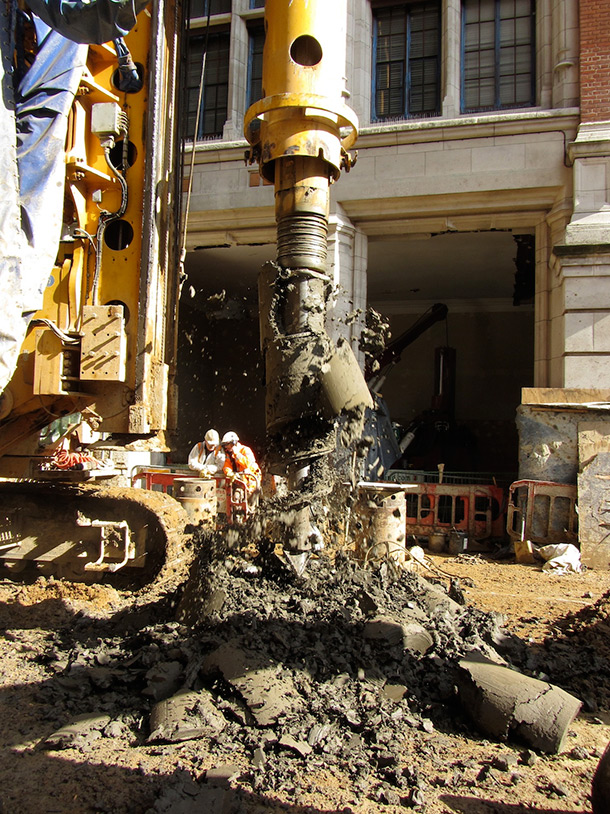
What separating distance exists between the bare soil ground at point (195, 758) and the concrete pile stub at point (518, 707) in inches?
3.1

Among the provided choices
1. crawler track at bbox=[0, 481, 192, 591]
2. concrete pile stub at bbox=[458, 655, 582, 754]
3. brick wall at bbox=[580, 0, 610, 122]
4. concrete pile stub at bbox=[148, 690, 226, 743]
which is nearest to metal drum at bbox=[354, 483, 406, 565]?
crawler track at bbox=[0, 481, 192, 591]

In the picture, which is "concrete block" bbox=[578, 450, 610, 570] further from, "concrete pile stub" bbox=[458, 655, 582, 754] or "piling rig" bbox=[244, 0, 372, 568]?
"piling rig" bbox=[244, 0, 372, 568]

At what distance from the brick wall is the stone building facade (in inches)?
0.7

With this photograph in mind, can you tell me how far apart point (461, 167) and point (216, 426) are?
11.4 metres

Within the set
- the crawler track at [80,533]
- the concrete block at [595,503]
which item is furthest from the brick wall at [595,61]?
the crawler track at [80,533]

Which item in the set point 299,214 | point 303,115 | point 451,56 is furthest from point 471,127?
point 299,214

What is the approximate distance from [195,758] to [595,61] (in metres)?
10.8

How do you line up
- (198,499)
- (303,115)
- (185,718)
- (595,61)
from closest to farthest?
(185,718) < (303,115) < (198,499) < (595,61)

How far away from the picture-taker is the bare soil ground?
2.64m

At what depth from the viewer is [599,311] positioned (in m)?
9.11

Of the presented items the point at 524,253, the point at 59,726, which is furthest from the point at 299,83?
the point at 524,253

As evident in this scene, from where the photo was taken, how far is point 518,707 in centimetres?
321

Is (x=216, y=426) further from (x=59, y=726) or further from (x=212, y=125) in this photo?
(x=59, y=726)

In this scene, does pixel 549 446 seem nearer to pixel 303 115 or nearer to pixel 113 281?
pixel 113 281
